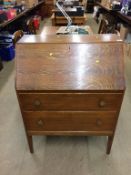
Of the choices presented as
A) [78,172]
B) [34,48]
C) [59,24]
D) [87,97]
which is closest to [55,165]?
[78,172]

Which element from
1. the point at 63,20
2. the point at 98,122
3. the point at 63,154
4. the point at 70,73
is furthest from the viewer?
the point at 63,20

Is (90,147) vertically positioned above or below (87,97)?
below

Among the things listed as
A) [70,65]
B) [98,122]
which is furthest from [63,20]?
[98,122]

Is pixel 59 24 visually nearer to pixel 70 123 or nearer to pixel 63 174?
pixel 70 123

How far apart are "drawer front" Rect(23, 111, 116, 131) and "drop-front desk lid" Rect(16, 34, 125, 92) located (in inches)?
9.9

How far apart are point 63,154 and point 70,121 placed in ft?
1.46

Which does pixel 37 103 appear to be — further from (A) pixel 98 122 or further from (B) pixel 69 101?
(A) pixel 98 122

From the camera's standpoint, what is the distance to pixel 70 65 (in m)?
1.11

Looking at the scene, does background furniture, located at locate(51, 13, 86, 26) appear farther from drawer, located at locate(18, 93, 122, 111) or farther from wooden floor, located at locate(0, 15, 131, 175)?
drawer, located at locate(18, 93, 122, 111)

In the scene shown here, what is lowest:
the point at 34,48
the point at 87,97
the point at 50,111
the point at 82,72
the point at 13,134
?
the point at 13,134

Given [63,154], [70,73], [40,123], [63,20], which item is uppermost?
[70,73]

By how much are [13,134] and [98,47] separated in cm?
129

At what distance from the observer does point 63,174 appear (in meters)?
1.38

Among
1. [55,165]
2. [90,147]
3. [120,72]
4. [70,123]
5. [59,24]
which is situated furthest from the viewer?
[59,24]
